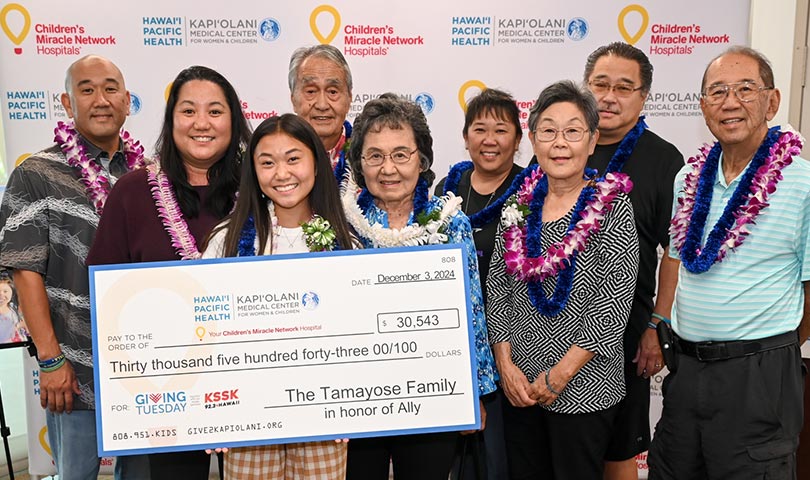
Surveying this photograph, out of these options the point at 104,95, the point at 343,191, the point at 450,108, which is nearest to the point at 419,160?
the point at 343,191

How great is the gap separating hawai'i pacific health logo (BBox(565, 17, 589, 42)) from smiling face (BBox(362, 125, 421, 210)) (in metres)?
2.06

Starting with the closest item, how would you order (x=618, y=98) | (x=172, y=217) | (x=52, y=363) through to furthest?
1. (x=172, y=217)
2. (x=52, y=363)
3. (x=618, y=98)

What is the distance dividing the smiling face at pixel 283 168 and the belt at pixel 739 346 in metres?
1.58

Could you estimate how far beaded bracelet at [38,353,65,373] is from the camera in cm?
247

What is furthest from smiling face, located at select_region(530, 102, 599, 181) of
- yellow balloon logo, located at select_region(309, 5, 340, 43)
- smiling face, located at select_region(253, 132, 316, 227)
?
yellow balloon logo, located at select_region(309, 5, 340, 43)

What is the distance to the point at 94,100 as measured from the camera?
2.63m

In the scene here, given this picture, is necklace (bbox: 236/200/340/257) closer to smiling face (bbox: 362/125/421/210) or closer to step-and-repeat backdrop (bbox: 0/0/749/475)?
smiling face (bbox: 362/125/421/210)

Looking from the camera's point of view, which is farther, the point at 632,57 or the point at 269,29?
the point at 269,29

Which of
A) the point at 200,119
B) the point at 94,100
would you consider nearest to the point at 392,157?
the point at 200,119

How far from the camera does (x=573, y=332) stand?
2.11 meters

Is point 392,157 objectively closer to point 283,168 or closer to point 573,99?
point 283,168

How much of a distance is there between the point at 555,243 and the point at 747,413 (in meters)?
0.93

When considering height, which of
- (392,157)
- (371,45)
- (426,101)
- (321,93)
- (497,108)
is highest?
(371,45)

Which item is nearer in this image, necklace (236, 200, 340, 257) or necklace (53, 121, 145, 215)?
necklace (236, 200, 340, 257)
